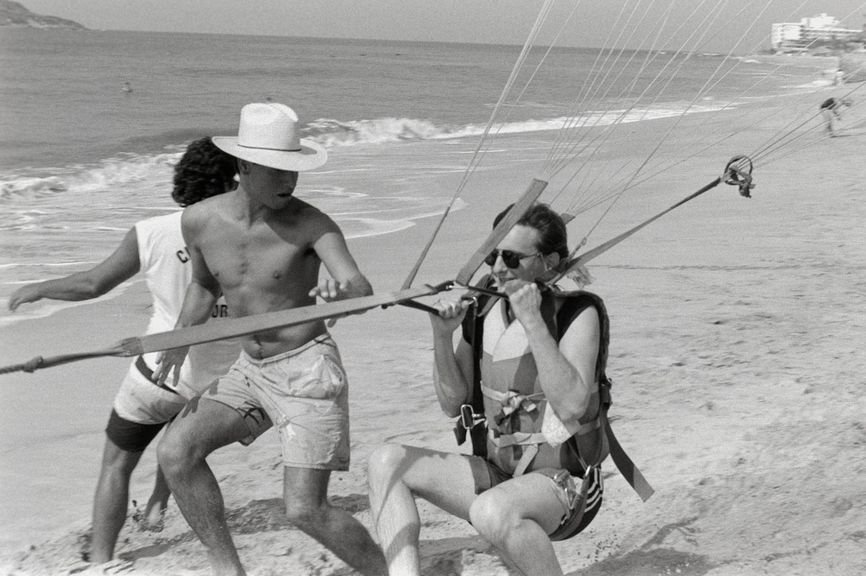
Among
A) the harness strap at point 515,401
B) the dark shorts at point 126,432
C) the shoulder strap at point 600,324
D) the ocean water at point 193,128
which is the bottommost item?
the ocean water at point 193,128

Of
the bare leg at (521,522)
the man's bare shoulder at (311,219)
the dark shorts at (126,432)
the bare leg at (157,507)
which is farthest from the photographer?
the bare leg at (157,507)

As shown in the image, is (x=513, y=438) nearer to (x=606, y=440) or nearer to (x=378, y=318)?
(x=606, y=440)

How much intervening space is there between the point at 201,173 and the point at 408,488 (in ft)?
4.80

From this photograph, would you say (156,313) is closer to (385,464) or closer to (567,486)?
(385,464)

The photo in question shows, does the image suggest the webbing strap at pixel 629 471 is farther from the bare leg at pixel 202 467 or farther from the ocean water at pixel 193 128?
the bare leg at pixel 202 467

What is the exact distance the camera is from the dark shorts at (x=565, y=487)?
322 cm

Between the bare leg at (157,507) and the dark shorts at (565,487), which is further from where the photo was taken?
the bare leg at (157,507)

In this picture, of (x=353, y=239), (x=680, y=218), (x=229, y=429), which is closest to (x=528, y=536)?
(x=229, y=429)

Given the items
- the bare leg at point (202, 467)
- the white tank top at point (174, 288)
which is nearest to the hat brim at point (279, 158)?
the white tank top at point (174, 288)

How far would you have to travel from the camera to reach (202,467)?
136 inches

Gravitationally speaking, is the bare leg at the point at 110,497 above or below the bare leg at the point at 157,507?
above

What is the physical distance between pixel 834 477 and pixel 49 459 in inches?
136

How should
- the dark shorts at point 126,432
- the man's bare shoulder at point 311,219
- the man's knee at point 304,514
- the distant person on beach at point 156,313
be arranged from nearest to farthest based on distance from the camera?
the man's knee at point 304,514 → the man's bare shoulder at point 311,219 → the distant person on beach at point 156,313 → the dark shorts at point 126,432

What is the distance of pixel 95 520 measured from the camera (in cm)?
403
